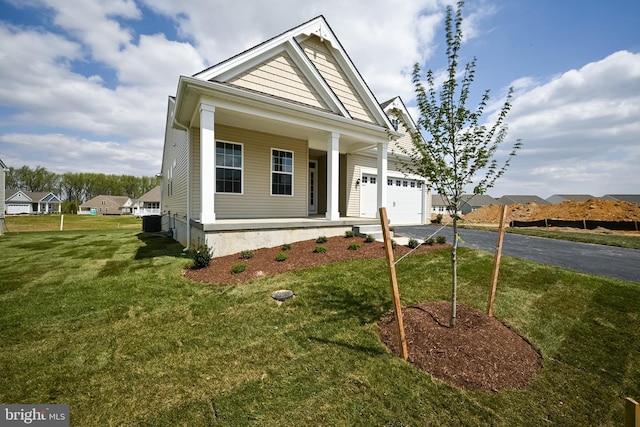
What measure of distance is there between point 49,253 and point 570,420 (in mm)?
12845

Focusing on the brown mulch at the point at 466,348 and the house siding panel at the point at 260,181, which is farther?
the house siding panel at the point at 260,181

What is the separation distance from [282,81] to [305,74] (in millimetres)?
895

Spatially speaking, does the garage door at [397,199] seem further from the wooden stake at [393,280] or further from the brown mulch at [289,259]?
the wooden stake at [393,280]

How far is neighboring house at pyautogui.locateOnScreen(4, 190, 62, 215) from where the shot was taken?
5234cm

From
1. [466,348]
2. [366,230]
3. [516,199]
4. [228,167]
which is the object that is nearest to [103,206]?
[228,167]

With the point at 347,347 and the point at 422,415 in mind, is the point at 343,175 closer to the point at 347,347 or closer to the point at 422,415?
the point at 347,347

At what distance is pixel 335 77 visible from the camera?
974 centimetres

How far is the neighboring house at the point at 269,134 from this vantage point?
22.6ft

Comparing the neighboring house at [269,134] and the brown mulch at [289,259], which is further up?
the neighboring house at [269,134]

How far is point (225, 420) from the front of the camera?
2205mm

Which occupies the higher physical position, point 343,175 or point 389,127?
point 389,127

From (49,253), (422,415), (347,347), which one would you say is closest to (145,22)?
(49,253)

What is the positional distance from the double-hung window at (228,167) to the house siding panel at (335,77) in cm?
398

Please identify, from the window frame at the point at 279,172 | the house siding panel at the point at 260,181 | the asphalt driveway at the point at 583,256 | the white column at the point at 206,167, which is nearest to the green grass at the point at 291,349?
the asphalt driveway at the point at 583,256
